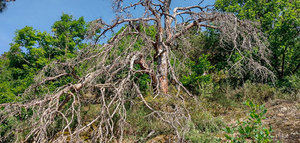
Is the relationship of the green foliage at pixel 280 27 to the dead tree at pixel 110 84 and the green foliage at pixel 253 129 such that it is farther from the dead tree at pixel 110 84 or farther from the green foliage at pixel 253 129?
the green foliage at pixel 253 129

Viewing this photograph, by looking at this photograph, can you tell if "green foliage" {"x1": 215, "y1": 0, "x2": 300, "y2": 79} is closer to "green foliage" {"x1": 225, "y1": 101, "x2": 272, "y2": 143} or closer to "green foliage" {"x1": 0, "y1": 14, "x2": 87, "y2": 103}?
"green foliage" {"x1": 225, "y1": 101, "x2": 272, "y2": 143}

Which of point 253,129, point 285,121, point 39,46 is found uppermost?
point 39,46

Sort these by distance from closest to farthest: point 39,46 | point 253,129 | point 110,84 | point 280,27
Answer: point 253,129 → point 110,84 → point 280,27 → point 39,46

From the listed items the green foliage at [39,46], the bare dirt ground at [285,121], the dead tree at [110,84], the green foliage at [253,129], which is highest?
the green foliage at [39,46]

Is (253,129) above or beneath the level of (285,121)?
above

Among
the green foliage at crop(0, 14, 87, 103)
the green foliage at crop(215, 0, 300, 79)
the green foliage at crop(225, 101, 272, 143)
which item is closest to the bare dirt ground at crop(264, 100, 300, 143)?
the green foliage at crop(225, 101, 272, 143)

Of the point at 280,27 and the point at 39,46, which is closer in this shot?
the point at 280,27

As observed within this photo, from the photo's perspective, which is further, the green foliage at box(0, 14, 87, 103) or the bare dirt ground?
the green foliage at box(0, 14, 87, 103)

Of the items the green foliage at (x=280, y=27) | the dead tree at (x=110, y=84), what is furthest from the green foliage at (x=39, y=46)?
the green foliage at (x=280, y=27)

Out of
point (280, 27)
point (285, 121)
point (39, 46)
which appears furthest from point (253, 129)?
point (39, 46)

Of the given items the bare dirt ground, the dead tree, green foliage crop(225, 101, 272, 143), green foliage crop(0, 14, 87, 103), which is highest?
green foliage crop(0, 14, 87, 103)

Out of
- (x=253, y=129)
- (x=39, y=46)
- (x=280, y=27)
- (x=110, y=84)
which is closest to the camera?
(x=253, y=129)

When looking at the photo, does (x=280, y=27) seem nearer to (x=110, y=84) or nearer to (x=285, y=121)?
(x=285, y=121)

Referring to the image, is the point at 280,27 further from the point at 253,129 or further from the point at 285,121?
the point at 253,129
